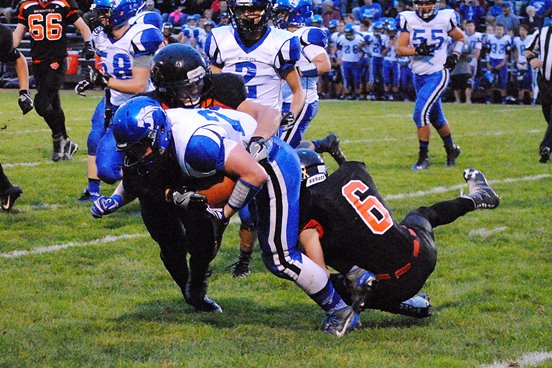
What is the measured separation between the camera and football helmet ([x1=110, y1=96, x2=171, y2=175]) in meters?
3.99

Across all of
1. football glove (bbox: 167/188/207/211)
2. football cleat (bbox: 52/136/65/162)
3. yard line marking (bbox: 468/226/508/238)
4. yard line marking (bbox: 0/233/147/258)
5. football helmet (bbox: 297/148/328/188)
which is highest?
football glove (bbox: 167/188/207/211)

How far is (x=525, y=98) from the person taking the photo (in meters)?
19.5

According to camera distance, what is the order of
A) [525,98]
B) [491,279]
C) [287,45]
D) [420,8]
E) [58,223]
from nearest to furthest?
[491,279]
[287,45]
[58,223]
[420,8]
[525,98]

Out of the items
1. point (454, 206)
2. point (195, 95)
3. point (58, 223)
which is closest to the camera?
point (195, 95)

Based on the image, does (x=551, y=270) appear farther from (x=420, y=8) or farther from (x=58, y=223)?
(x=420, y=8)

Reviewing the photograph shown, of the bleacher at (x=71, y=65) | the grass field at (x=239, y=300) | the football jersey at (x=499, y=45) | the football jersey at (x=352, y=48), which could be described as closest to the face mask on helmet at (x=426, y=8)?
the grass field at (x=239, y=300)

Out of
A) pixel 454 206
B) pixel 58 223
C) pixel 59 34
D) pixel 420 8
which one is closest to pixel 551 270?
pixel 454 206

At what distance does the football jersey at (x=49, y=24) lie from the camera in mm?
10117

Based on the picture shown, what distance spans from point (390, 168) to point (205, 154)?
236 inches

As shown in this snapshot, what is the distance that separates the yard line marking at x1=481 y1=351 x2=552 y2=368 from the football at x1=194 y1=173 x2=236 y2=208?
1.29 m

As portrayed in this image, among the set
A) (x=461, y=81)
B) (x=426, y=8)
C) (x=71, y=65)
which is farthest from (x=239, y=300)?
(x=71, y=65)

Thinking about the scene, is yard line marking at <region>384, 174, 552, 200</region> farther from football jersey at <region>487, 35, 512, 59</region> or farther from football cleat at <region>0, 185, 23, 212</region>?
football jersey at <region>487, 35, 512, 59</region>

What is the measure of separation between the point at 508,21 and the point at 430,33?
412 inches

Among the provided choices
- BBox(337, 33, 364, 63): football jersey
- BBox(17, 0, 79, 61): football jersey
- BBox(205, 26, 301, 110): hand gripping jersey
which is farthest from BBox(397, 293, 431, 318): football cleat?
BBox(337, 33, 364, 63): football jersey
